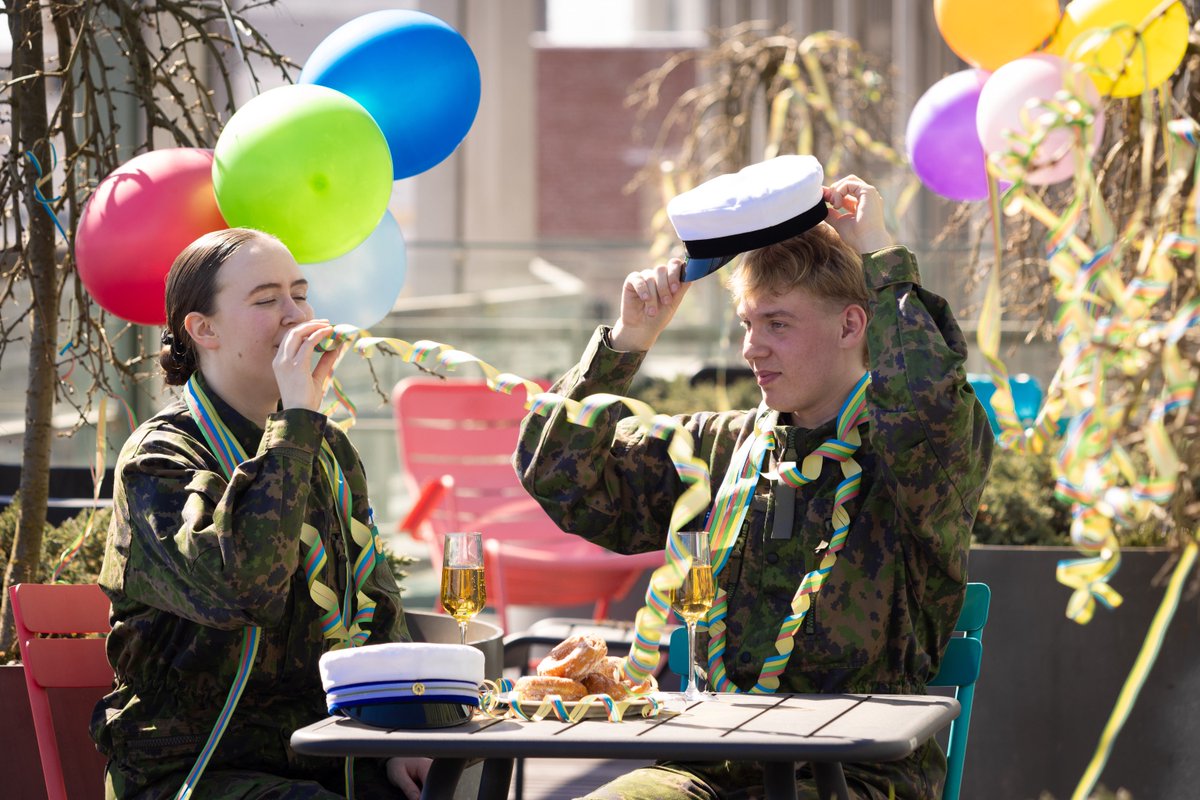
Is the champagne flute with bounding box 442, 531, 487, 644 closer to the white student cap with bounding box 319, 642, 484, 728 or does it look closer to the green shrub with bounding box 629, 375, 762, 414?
the white student cap with bounding box 319, 642, 484, 728

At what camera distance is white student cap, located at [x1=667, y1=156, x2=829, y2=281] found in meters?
2.53

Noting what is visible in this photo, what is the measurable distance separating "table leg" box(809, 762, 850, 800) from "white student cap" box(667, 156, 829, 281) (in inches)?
35.2

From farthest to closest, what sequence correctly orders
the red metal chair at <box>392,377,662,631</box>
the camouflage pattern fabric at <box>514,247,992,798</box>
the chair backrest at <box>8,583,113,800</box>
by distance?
the red metal chair at <box>392,377,662,631</box> → the chair backrest at <box>8,583,113,800</box> → the camouflage pattern fabric at <box>514,247,992,798</box>

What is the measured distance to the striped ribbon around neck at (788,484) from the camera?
8.21ft

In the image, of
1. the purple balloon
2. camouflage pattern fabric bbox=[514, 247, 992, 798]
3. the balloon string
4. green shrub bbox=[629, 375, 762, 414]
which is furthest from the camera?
green shrub bbox=[629, 375, 762, 414]

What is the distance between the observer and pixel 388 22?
10.3 ft

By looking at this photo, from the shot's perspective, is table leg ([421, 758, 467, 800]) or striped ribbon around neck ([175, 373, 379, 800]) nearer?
table leg ([421, 758, 467, 800])

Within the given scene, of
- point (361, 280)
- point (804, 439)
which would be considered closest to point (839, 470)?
point (804, 439)

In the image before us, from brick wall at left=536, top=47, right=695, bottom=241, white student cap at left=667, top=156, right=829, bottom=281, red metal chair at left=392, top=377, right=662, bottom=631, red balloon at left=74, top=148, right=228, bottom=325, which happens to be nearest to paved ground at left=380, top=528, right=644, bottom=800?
red metal chair at left=392, top=377, right=662, bottom=631

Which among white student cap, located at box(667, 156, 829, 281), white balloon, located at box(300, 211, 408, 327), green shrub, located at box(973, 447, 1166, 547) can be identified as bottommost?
green shrub, located at box(973, 447, 1166, 547)

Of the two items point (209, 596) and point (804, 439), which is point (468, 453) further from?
point (209, 596)

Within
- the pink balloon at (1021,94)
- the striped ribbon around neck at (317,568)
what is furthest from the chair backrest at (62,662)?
the pink balloon at (1021,94)

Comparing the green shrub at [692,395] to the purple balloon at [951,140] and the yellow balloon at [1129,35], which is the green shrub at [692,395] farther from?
the yellow balloon at [1129,35]

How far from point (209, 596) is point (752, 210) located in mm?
1090
